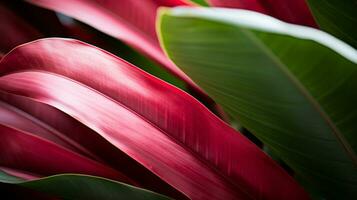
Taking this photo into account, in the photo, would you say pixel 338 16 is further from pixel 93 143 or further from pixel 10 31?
pixel 10 31

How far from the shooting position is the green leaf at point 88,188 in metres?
0.41

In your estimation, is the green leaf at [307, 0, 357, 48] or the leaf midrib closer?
the leaf midrib

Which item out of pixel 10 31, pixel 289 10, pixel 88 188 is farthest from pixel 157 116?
pixel 10 31

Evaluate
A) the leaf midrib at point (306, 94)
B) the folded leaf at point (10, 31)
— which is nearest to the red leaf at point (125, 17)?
the folded leaf at point (10, 31)

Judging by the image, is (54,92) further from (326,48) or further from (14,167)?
(326,48)

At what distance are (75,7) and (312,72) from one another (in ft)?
1.07

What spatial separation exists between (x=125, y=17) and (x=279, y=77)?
30cm

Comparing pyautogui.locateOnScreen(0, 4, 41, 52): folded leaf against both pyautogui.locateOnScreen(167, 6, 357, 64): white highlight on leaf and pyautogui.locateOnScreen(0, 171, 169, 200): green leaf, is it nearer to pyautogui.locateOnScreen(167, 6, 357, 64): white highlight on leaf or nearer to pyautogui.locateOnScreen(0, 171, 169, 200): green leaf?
pyautogui.locateOnScreen(0, 171, 169, 200): green leaf

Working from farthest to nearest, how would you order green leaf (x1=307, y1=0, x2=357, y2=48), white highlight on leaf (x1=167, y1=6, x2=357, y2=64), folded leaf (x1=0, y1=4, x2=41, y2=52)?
1. folded leaf (x1=0, y1=4, x2=41, y2=52)
2. green leaf (x1=307, y1=0, x2=357, y2=48)
3. white highlight on leaf (x1=167, y1=6, x2=357, y2=64)

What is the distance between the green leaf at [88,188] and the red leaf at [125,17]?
0.55 ft

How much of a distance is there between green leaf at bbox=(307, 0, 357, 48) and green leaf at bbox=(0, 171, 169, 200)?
0.74ft

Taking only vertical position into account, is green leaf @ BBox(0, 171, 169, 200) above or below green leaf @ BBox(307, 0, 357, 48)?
below

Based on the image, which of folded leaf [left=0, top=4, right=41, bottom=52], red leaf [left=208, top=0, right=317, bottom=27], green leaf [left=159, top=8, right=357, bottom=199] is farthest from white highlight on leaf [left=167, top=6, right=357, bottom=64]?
folded leaf [left=0, top=4, right=41, bottom=52]

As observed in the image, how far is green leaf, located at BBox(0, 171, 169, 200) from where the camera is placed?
0.41 metres
